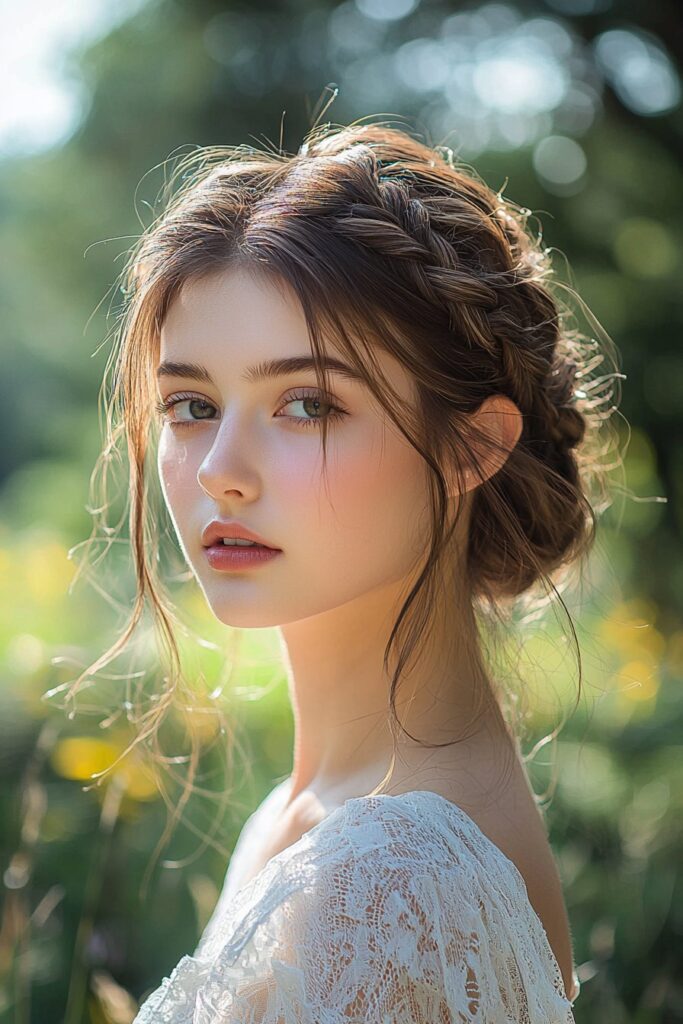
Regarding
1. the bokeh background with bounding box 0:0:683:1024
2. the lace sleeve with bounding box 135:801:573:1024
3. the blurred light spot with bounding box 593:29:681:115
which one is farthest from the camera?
the blurred light spot with bounding box 593:29:681:115

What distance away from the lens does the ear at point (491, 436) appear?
161 cm

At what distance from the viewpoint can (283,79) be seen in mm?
7672

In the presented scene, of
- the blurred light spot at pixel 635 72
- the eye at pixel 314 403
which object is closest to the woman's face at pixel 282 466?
the eye at pixel 314 403

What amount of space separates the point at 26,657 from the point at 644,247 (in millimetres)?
4385

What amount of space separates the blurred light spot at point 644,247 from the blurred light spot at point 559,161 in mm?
438

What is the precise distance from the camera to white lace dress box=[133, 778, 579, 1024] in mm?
1271

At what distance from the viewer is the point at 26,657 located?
3.17 meters

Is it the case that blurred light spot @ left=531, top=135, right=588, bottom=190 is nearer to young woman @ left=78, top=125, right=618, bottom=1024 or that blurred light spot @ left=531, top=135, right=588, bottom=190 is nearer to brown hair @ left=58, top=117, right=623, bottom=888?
brown hair @ left=58, top=117, right=623, bottom=888

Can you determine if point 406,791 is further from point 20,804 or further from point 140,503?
point 20,804

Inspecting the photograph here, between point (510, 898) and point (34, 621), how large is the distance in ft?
Answer: 9.84

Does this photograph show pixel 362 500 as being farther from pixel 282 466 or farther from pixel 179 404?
pixel 179 404

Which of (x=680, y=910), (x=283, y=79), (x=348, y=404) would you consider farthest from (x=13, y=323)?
(x=348, y=404)

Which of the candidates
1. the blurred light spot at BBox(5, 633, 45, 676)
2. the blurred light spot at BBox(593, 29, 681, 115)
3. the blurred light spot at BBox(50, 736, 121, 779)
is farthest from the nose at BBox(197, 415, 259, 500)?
the blurred light spot at BBox(593, 29, 681, 115)

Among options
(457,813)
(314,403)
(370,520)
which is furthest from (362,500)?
(457,813)
